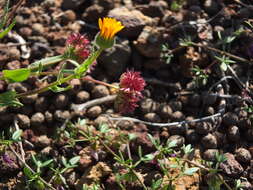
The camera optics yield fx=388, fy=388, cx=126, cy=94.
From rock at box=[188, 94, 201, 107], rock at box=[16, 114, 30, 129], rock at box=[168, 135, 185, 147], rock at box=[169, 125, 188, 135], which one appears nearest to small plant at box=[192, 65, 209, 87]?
rock at box=[188, 94, 201, 107]

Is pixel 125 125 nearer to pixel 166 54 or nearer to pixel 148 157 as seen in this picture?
pixel 148 157

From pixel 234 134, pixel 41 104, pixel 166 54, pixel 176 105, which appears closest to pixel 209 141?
pixel 234 134

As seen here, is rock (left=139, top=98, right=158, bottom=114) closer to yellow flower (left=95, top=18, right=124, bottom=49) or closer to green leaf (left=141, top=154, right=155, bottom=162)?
green leaf (left=141, top=154, right=155, bottom=162)

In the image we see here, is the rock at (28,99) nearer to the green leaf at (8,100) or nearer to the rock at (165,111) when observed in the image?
the green leaf at (8,100)

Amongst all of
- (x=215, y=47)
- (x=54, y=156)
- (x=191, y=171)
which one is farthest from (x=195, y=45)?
(x=54, y=156)

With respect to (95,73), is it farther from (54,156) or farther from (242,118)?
(242,118)
